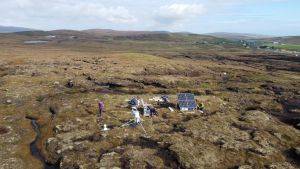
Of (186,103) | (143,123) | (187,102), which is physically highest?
(187,102)

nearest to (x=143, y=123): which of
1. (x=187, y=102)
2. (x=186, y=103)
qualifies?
(x=186, y=103)

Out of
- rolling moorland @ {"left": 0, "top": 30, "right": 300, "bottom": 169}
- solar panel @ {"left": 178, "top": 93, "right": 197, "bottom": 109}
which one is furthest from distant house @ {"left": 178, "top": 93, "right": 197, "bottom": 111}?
rolling moorland @ {"left": 0, "top": 30, "right": 300, "bottom": 169}

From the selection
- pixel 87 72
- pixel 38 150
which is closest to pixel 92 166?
pixel 38 150

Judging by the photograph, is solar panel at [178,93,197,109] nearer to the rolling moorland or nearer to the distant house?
the distant house

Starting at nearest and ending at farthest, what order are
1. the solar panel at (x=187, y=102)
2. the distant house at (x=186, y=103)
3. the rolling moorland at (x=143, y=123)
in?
the rolling moorland at (x=143, y=123)
the distant house at (x=186, y=103)
the solar panel at (x=187, y=102)

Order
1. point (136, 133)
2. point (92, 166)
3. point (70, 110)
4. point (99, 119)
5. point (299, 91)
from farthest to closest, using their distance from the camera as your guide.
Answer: point (299, 91) < point (70, 110) < point (99, 119) < point (136, 133) < point (92, 166)

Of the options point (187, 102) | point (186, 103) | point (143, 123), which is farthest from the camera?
point (187, 102)

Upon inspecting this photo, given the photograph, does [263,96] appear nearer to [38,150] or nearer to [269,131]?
[269,131]

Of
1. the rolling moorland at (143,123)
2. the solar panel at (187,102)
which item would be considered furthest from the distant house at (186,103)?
the rolling moorland at (143,123)

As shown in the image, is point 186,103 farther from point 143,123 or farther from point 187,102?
point 143,123

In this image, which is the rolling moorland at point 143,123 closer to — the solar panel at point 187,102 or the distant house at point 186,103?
the distant house at point 186,103

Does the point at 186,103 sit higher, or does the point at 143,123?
the point at 186,103
